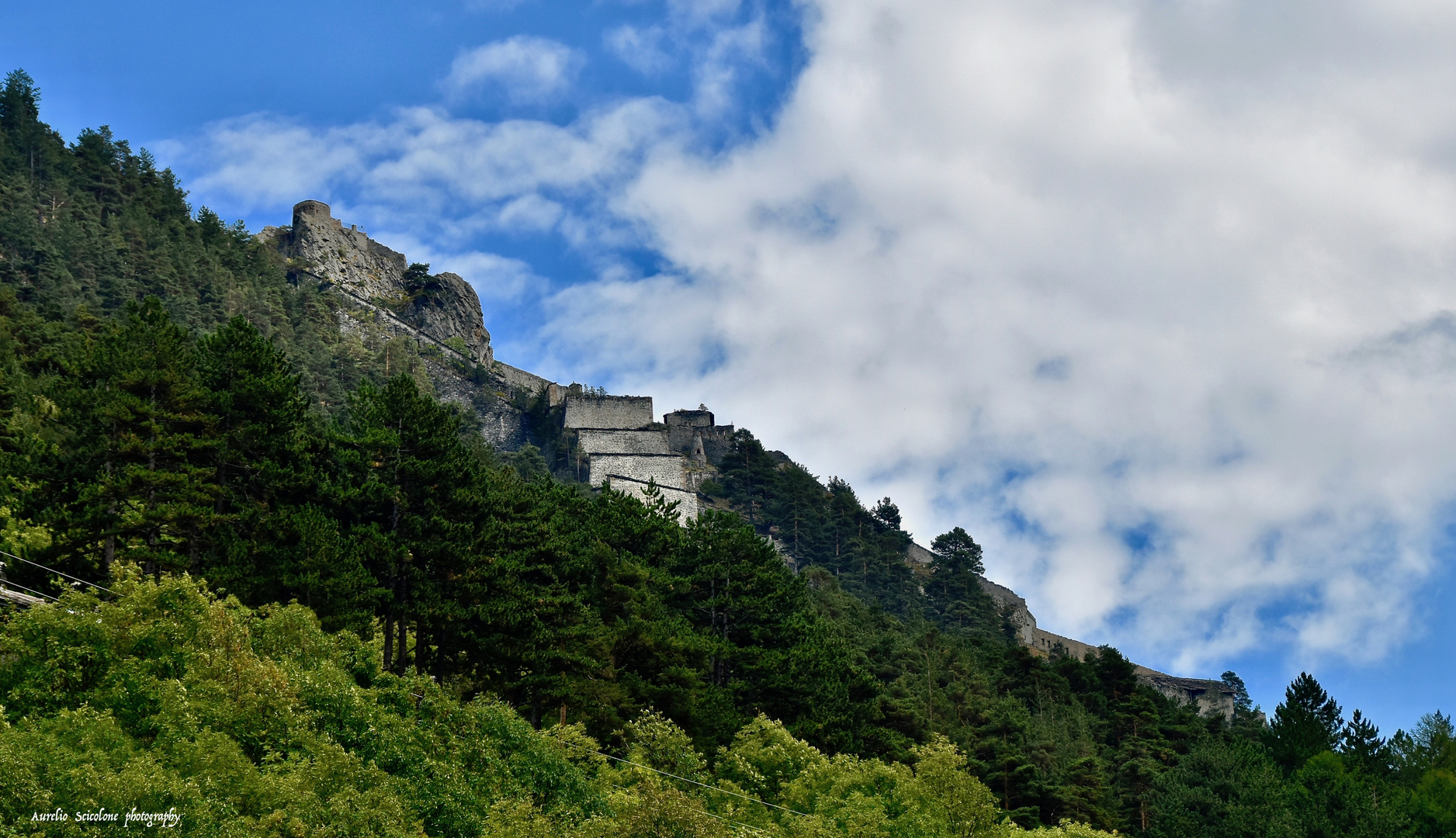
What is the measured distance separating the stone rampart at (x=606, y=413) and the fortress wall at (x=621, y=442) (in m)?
0.65

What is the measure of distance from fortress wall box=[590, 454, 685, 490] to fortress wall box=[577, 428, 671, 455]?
541 mm

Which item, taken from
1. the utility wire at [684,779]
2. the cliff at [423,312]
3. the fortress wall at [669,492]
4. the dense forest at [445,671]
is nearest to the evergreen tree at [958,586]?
the fortress wall at [669,492]

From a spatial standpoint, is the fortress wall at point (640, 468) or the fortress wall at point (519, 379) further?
the fortress wall at point (519, 379)

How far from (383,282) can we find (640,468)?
1449 inches

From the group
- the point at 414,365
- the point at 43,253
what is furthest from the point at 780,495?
the point at 43,253

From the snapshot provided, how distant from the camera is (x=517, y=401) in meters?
95.8

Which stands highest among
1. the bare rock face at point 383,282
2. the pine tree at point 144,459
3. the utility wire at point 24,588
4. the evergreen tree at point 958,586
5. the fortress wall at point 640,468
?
the bare rock face at point 383,282

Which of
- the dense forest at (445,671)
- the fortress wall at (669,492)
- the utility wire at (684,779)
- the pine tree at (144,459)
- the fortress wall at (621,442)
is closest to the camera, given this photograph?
the dense forest at (445,671)

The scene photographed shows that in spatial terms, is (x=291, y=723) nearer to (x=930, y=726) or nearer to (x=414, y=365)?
(x=930, y=726)

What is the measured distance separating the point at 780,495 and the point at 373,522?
65315 millimetres

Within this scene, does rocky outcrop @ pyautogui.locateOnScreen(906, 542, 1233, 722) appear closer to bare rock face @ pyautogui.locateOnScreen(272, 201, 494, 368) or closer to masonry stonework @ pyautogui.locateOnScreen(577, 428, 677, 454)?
masonry stonework @ pyautogui.locateOnScreen(577, 428, 677, 454)

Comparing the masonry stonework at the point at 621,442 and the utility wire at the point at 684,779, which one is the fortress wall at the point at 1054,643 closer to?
the masonry stonework at the point at 621,442

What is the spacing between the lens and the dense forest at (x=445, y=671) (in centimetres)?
1809

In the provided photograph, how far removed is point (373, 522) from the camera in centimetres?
2841
